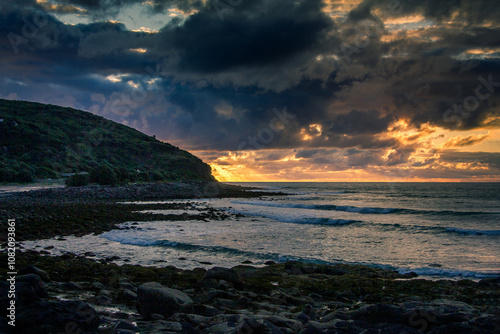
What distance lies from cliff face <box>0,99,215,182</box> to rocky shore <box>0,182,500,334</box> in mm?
63861

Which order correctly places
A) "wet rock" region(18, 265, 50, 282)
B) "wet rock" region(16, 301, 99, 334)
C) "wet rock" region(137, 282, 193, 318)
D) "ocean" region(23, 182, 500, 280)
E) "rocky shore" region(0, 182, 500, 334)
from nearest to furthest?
"wet rock" region(16, 301, 99, 334) < "rocky shore" region(0, 182, 500, 334) < "wet rock" region(137, 282, 193, 318) < "wet rock" region(18, 265, 50, 282) < "ocean" region(23, 182, 500, 280)

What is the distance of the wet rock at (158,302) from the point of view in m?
6.31

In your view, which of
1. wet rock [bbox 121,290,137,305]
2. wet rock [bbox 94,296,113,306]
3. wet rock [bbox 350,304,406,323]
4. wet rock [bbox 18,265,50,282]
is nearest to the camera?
wet rock [bbox 350,304,406,323]

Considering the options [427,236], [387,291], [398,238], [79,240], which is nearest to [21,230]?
[79,240]

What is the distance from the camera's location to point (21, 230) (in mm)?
16812

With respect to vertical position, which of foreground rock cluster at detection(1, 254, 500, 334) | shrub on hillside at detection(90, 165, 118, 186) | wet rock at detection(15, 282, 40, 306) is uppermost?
shrub on hillside at detection(90, 165, 118, 186)

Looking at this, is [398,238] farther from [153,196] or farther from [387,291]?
[153,196]

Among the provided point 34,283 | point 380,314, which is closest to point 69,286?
point 34,283

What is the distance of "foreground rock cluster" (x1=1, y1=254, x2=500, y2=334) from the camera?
16.0 ft

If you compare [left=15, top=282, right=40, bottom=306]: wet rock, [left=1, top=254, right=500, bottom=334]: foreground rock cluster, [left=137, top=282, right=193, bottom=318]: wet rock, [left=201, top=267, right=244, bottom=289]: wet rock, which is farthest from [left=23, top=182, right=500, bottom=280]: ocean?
[left=15, top=282, right=40, bottom=306]: wet rock

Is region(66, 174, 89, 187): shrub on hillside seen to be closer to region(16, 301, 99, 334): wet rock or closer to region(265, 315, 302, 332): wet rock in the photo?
region(16, 301, 99, 334): wet rock

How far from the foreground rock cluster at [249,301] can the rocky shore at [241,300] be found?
22mm

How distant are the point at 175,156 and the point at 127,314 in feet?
430

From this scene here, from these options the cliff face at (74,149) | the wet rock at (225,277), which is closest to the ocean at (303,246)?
the wet rock at (225,277)
